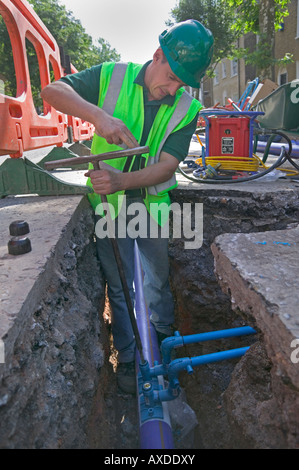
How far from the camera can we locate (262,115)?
3.47 m

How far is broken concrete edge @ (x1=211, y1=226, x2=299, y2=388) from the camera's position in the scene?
1185mm

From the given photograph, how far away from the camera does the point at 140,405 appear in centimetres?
208

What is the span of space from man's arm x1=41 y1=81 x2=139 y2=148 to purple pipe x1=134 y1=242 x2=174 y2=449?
1520 millimetres

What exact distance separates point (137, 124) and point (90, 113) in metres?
0.39

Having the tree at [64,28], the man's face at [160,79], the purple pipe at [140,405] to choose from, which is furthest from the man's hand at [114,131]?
the tree at [64,28]

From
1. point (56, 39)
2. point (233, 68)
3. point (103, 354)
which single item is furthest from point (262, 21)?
point (233, 68)

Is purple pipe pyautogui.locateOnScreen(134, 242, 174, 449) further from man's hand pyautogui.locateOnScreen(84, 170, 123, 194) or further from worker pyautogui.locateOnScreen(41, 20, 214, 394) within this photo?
man's hand pyautogui.locateOnScreen(84, 170, 123, 194)

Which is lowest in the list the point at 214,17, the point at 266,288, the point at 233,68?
the point at 266,288

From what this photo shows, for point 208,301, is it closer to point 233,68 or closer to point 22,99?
point 22,99

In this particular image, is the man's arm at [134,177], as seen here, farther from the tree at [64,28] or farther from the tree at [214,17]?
the tree at [214,17]

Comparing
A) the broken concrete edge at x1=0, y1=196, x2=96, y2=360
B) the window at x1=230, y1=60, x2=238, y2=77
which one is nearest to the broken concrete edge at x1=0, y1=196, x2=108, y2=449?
the broken concrete edge at x1=0, y1=196, x2=96, y2=360

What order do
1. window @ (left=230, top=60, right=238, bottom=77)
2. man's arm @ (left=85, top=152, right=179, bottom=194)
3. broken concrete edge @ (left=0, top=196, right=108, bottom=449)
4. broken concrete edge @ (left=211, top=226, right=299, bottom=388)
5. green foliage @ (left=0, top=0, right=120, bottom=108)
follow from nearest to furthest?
broken concrete edge @ (left=0, top=196, right=108, bottom=449) < broken concrete edge @ (left=211, top=226, right=299, bottom=388) < man's arm @ (left=85, top=152, right=179, bottom=194) < green foliage @ (left=0, top=0, right=120, bottom=108) < window @ (left=230, top=60, right=238, bottom=77)

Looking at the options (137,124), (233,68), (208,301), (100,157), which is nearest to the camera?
(100,157)

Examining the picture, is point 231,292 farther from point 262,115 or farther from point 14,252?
point 262,115
